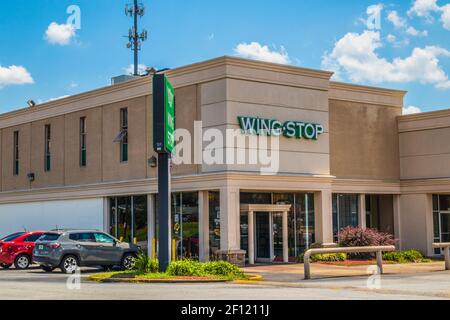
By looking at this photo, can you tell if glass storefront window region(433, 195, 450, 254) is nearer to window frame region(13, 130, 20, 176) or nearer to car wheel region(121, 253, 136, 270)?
car wheel region(121, 253, 136, 270)

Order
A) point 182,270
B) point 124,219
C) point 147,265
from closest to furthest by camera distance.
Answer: point 182,270
point 147,265
point 124,219

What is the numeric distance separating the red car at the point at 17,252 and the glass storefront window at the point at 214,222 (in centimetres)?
748

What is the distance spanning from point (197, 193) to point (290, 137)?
4562mm

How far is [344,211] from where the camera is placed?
35.4m

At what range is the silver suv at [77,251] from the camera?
1035 inches

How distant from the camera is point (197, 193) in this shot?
101 feet

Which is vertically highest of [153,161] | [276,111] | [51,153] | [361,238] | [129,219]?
[276,111]

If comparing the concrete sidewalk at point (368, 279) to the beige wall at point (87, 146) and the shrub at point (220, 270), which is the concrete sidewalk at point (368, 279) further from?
the beige wall at point (87, 146)

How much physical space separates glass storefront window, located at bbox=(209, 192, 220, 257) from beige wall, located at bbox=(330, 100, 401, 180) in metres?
6.69

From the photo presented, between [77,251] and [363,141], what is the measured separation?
15.7 metres

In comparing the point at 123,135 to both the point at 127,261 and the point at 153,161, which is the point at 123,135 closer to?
the point at 153,161

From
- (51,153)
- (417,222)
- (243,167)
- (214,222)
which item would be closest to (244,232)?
(214,222)
